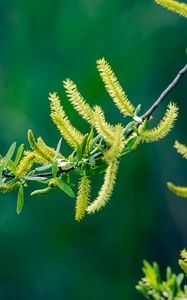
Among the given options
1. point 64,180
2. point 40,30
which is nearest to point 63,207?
point 40,30

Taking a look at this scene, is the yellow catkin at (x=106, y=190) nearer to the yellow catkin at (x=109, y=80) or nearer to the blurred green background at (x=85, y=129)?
the yellow catkin at (x=109, y=80)

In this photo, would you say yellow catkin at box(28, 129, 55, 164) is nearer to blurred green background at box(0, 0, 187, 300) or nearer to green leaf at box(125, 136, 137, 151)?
green leaf at box(125, 136, 137, 151)

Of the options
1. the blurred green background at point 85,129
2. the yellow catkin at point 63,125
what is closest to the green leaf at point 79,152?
the yellow catkin at point 63,125

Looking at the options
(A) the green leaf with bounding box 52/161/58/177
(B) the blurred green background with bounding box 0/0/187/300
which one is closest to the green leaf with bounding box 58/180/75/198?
(A) the green leaf with bounding box 52/161/58/177

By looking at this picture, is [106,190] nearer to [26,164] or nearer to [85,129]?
[26,164]

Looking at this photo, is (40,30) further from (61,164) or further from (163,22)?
(61,164)

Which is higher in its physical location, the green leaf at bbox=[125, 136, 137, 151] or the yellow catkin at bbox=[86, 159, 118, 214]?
the green leaf at bbox=[125, 136, 137, 151]
